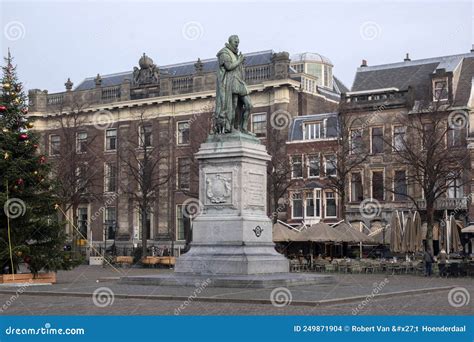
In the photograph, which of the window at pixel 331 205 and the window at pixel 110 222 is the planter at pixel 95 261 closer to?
the window at pixel 110 222

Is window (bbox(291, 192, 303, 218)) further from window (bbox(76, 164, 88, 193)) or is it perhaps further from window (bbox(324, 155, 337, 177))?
window (bbox(76, 164, 88, 193))

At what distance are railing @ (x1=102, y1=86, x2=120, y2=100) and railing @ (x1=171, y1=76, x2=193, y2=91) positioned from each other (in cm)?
572

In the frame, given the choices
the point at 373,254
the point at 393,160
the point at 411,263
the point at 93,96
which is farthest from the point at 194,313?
the point at 93,96

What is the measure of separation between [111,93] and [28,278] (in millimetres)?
45468

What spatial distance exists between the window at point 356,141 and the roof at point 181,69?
35.2 feet

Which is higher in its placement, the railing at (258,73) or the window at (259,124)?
the railing at (258,73)

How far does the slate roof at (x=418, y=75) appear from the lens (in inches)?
2154

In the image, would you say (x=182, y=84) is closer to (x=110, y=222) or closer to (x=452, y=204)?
(x=110, y=222)

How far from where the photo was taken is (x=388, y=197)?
55.3 meters

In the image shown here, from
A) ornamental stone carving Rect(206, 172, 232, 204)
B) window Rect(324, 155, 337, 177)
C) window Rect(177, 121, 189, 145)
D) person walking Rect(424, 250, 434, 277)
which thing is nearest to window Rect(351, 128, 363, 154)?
window Rect(324, 155, 337, 177)


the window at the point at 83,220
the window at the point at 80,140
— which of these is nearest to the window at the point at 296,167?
the window at the point at 80,140

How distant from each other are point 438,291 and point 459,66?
35.2 m

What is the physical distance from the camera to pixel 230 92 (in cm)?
2436

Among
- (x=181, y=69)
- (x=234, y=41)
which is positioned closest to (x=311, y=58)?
(x=181, y=69)
